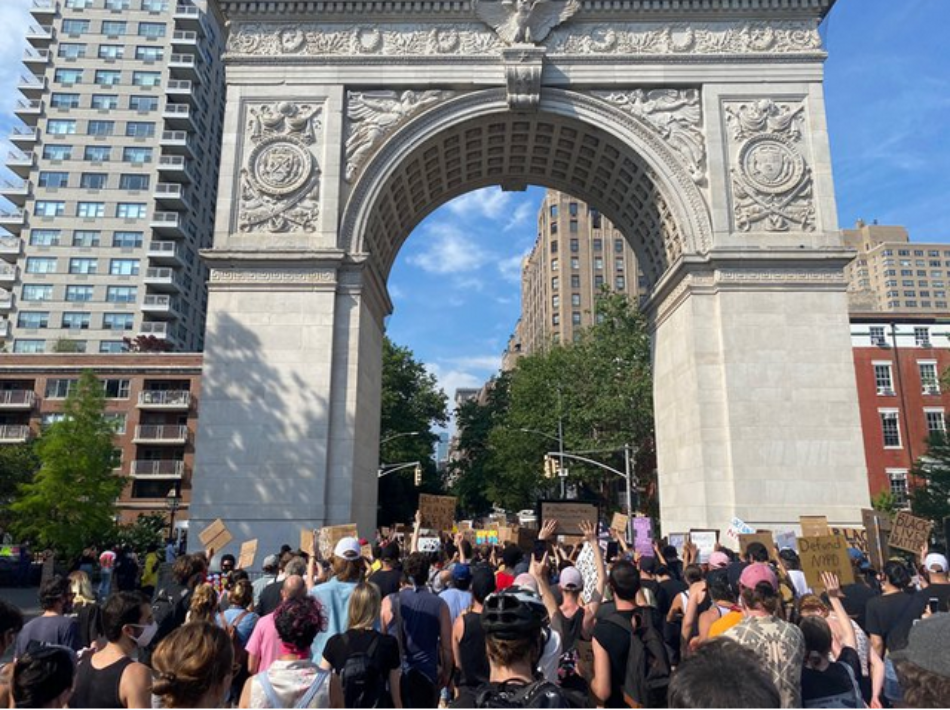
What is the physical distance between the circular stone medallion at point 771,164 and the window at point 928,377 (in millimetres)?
29095

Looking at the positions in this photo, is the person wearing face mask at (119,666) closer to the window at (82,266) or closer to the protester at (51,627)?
the protester at (51,627)

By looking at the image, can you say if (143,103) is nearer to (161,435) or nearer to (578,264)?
(161,435)

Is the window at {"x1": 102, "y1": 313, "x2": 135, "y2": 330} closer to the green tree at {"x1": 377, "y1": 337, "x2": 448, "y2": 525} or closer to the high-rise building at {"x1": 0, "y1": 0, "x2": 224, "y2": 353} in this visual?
the high-rise building at {"x1": 0, "y1": 0, "x2": 224, "y2": 353}

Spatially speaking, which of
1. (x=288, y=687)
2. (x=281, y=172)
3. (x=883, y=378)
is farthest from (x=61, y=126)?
(x=288, y=687)

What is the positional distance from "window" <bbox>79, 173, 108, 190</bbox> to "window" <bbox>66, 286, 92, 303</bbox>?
9529 millimetres

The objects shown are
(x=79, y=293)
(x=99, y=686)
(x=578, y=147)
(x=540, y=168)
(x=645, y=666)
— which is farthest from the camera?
(x=79, y=293)

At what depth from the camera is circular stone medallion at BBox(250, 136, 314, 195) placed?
73.0ft

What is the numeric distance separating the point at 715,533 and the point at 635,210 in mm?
13242

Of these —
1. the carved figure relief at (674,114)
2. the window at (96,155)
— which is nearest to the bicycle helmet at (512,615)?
the carved figure relief at (674,114)

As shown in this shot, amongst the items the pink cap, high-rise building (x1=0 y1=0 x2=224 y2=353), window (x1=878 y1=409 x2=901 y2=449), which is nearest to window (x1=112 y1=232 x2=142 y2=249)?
high-rise building (x1=0 y1=0 x2=224 y2=353)

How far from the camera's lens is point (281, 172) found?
22328 millimetres

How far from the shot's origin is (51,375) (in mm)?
53125

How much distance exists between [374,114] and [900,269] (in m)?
203

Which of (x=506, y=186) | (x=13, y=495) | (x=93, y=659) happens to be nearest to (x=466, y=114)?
(x=506, y=186)
